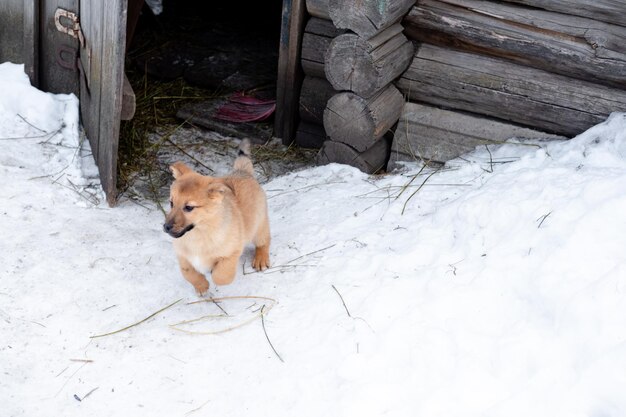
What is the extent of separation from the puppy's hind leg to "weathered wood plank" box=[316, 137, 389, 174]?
48.9 inches

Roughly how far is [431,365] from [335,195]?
193cm

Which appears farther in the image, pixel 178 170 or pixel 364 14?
pixel 364 14

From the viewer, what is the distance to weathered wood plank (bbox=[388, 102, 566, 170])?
6.02m

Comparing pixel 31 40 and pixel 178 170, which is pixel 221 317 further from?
pixel 31 40

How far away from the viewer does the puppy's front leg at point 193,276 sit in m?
4.69

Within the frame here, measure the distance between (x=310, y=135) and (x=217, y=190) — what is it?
100.0 inches

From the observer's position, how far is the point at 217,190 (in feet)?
14.4

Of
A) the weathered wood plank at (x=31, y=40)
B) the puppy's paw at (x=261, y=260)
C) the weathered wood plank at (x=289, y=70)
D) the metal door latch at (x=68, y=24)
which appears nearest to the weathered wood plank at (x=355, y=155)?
the weathered wood plank at (x=289, y=70)

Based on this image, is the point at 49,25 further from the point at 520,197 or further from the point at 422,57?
the point at 520,197

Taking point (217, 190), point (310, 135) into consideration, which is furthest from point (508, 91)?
point (217, 190)

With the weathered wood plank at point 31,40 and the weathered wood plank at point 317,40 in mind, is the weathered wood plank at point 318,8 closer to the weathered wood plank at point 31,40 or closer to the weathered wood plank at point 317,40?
the weathered wood plank at point 317,40

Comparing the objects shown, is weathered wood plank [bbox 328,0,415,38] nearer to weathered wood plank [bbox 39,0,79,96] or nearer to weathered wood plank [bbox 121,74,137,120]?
weathered wood plank [bbox 121,74,137,120]

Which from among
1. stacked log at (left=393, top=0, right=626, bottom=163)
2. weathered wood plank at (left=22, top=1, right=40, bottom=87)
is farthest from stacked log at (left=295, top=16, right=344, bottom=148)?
weathered wood plank at (left=22, top=1, right=40, bottom=87)

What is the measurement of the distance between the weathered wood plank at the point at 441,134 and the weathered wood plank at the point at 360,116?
18 cm
